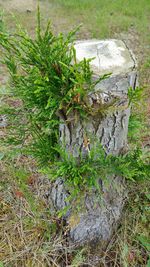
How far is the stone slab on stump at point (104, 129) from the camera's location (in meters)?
1.29

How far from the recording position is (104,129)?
57.6 inches

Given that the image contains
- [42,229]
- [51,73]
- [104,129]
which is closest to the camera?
[51,73]

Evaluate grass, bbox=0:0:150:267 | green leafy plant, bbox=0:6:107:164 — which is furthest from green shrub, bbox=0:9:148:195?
grass, bbox=0:0:150:267

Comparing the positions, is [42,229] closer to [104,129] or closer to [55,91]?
[104,129]

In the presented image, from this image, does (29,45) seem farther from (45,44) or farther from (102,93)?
(102,93)

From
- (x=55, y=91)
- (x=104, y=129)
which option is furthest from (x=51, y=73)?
(x=104, y=129)

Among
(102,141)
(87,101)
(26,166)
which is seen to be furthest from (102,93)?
(26,166)

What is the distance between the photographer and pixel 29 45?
1127 millimetres

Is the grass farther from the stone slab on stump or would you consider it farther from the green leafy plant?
the green leafy plant

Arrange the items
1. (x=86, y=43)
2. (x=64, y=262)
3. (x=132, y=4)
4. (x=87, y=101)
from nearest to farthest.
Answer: (x=87, y=101)
(x=86, y=43)
(x=64, y=262)
(x=132, y=4)

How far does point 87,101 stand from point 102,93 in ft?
0.26

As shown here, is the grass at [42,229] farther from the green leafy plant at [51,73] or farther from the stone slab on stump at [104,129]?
the green leafy plant at [51,73]

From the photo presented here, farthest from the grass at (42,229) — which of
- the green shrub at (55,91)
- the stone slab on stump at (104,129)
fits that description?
the green shrub at (55,91)

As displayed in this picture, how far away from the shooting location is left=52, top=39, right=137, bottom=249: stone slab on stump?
4.23ft
